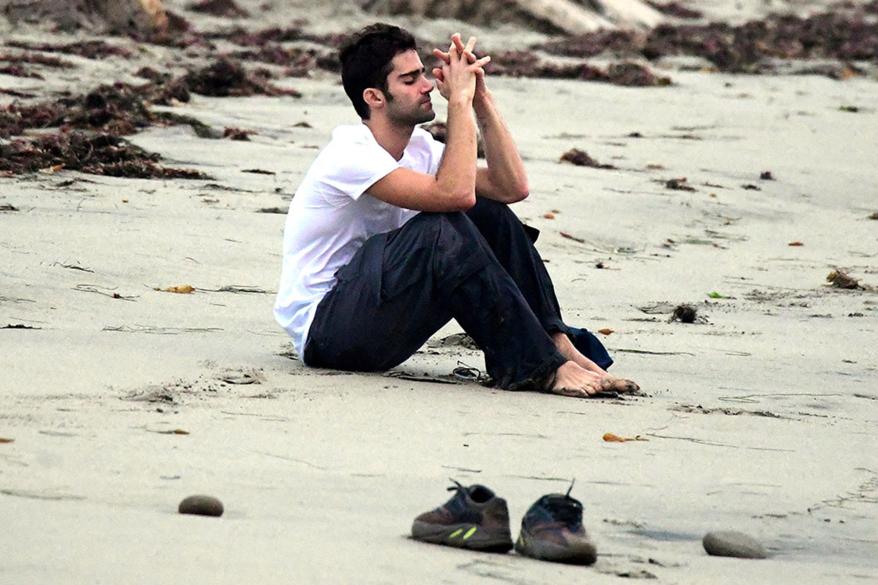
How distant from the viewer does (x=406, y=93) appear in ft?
15.6

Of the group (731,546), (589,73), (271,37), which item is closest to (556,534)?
(731,546)

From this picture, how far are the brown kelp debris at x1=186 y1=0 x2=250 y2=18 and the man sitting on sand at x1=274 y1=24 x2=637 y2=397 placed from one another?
13.6 meters

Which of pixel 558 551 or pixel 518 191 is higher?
pixel 518 191

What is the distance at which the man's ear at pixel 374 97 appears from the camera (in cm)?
477

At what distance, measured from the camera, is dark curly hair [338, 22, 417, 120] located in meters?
4.77

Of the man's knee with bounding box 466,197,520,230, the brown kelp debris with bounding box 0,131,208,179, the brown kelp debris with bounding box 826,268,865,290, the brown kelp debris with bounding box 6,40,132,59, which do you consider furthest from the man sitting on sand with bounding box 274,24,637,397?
the brown kelp debris with bounding box 6,40,132,59

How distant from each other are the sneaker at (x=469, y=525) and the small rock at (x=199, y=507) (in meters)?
0.37

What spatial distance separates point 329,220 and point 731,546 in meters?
2.05

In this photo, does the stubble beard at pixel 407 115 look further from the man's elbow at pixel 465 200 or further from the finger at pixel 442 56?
the man's elbow at pixel 465 200

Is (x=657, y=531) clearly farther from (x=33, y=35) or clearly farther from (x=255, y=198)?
(x=33, y=35)

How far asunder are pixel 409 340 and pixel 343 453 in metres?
1.08

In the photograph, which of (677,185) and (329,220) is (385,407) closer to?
Result: (329,220)

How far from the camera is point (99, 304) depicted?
5.46m

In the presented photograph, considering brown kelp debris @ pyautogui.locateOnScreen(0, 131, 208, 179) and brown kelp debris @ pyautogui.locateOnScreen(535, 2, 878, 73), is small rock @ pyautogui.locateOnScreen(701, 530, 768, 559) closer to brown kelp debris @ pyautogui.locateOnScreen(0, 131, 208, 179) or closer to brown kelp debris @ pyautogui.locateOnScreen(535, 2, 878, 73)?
brown kelp debris @ pyautogui.locateOnScreen(0, 131, 208, 179)
